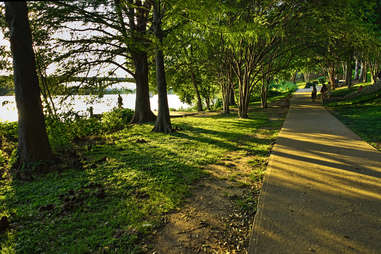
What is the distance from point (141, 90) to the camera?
48.6ft

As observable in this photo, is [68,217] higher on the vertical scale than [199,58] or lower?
lower

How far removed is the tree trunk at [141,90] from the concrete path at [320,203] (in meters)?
10.3

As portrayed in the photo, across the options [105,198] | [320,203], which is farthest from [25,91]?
[320,203]

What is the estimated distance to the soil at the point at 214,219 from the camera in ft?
9.41

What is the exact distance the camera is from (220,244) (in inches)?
114

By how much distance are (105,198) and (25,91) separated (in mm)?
4005

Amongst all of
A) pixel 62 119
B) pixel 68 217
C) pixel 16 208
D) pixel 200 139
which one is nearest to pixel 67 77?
pixel 62 119

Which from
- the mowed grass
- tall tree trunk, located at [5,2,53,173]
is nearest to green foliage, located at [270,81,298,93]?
the mowed grass

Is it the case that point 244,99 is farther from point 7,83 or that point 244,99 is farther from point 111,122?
point 7,83

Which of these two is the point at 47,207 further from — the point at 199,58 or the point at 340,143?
the point at 199,58

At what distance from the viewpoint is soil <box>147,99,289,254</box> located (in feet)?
9.41

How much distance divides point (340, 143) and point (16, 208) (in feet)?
29.1

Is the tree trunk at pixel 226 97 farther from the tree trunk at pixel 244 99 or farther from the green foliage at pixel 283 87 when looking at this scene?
the green foliage at pixel 283 87

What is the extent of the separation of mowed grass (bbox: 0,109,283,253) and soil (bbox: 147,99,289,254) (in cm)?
24
